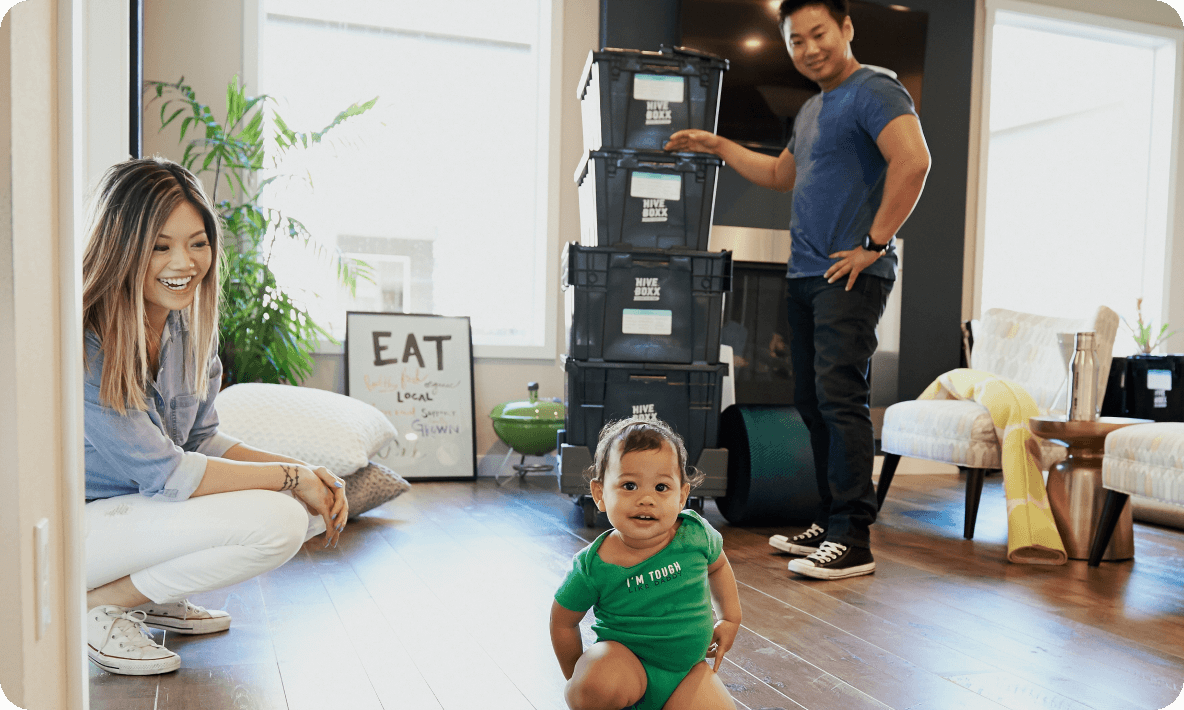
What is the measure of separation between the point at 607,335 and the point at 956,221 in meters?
2.62

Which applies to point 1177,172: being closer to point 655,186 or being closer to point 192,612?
point 655,186

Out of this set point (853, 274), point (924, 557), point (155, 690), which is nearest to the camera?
point (155, 690)

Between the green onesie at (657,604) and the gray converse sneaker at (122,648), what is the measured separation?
727 millimetres

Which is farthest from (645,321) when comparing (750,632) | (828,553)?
(750,632)

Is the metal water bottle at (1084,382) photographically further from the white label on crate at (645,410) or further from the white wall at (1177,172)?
the white wall at (1177,172)

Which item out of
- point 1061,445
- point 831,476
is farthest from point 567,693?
point 1061,445

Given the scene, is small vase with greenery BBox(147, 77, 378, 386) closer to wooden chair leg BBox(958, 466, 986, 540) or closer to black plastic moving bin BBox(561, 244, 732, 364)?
black plastic moving bin BBox(561, 244, 732, 364)

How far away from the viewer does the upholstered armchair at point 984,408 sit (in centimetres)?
271

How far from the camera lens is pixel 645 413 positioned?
278 cm

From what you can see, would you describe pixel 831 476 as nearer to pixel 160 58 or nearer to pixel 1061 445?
pixel 1061 445

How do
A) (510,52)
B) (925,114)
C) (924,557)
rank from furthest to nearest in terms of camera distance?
(925,114) → (510,52) → (924,557)

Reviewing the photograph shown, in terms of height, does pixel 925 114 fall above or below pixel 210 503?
above

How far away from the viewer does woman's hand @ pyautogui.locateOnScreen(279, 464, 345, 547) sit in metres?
1.50

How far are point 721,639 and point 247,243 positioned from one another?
9.88ft
